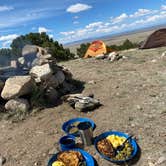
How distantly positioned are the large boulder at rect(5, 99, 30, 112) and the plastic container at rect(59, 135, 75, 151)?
6.42 ft

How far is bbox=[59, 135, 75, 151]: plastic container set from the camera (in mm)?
4305

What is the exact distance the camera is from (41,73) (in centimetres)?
693

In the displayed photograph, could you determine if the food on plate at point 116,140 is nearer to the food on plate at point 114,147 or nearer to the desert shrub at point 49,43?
the food on plate at point 114,147

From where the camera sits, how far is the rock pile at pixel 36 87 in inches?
243

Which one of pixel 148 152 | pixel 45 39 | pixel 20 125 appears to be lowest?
pixel 148 152

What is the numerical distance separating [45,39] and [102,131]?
46.7 feet

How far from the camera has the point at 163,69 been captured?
8.69 m

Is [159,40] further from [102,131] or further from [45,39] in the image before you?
[102,131]

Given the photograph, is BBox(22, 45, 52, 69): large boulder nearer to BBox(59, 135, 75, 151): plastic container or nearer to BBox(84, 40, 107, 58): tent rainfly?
BBox(59, 135, 75, 151): plastic container

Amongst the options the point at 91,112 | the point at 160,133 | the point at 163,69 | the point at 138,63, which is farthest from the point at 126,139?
the point at 138,63

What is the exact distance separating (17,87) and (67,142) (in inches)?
92.8

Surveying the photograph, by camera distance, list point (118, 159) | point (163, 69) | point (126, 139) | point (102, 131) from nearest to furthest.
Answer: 1. point (118, 159)
2. point (126, 139)
3. point (102, 131)
4. point (163, 69)

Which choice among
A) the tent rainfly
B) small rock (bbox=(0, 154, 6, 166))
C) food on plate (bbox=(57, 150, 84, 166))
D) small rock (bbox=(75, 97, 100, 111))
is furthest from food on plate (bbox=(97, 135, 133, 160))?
the tent rainfly

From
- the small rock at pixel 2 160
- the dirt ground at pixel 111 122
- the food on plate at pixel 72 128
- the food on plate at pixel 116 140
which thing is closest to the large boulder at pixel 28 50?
the dirt ground at pixel 111 122
